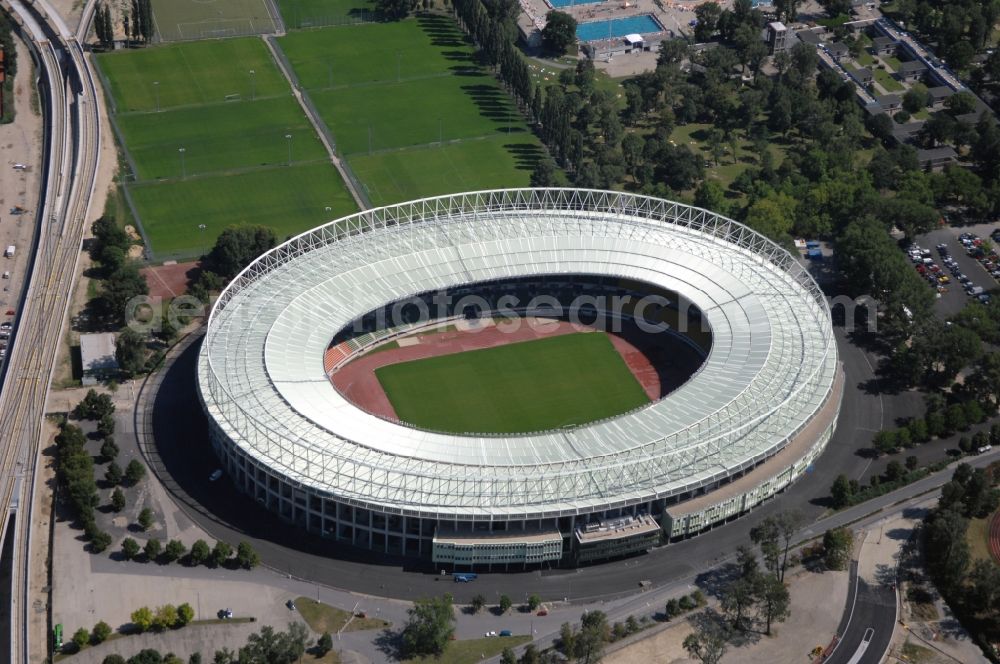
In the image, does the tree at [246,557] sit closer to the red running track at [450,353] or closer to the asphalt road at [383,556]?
the asphalt road at [383,556]

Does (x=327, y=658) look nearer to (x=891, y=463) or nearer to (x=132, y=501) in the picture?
(x=132, y=501)

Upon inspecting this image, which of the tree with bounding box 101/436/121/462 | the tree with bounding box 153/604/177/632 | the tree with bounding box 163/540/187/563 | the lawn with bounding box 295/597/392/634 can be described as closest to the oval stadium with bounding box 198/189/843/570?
the lawn with bounding box 295/597/392/634

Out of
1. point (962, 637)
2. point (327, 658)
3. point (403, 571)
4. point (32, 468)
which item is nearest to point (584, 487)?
point (403, 571)

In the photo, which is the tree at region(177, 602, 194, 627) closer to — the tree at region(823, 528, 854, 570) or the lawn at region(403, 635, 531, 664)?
the lawn at region(403, 635, 531, 664)

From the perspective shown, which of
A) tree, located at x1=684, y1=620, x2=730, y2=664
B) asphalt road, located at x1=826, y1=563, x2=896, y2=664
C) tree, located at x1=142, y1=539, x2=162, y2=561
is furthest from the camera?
tree, located at x1=142, y1=539, x2=162, y2=561

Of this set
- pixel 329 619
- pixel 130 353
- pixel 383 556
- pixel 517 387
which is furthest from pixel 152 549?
pixel 517 387

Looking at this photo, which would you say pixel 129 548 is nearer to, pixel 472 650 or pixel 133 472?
pixel 133 472
